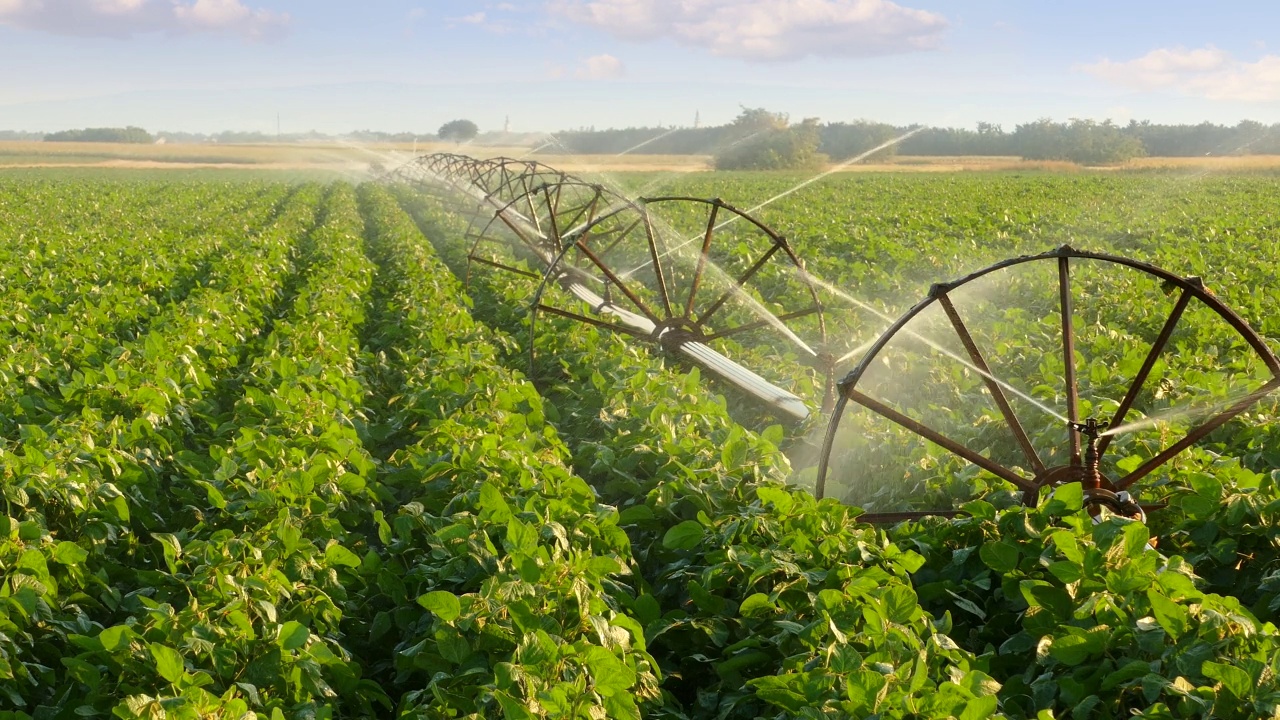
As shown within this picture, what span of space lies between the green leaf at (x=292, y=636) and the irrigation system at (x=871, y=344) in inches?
76.4

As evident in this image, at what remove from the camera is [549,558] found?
3.29 metres

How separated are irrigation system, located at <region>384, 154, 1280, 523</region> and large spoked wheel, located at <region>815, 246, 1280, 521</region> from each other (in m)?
0.01

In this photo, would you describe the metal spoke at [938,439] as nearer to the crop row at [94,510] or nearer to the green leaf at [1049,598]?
the green leaf at [1049,598]

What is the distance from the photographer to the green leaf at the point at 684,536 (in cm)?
364

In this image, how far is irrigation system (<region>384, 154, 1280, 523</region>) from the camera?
3771 millimetres

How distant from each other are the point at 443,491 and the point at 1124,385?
3.77 meters

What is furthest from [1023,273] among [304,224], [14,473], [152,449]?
[304,224]

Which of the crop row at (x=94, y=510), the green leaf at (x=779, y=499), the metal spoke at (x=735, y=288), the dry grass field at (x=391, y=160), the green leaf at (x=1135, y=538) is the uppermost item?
the dry grass field at (x=391, y=160)

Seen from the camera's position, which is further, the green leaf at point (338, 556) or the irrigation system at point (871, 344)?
the irrigation system at point (871, 344)

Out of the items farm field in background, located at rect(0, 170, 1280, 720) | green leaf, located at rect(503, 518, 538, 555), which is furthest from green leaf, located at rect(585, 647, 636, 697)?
green leaf, located at rect(503, 518, 538, 555)

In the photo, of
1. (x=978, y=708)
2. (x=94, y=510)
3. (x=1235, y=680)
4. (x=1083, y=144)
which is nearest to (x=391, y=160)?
(x=1083, y=144)

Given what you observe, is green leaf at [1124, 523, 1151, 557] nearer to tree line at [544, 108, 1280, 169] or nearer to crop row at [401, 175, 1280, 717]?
crop row at [401, 175, 1280, 717]

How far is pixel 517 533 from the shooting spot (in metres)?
3.29

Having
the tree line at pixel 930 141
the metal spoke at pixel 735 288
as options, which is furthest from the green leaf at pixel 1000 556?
the tree line at pixel 930 141
